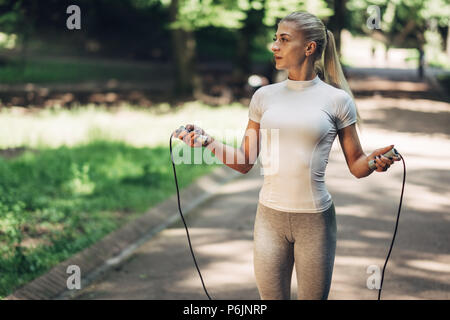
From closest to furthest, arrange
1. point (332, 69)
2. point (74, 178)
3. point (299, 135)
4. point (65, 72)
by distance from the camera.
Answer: point (299, 135)
point (332, 69)
point (74, 178)
point (65, 72)

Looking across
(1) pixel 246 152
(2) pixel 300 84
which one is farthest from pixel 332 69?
(1) pixel 246 152

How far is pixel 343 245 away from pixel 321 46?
13.3 feet

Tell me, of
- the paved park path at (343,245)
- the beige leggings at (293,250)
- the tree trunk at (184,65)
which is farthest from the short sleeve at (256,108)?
the tree trunk at (184,65)

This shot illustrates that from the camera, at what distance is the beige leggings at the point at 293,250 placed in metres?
3.03

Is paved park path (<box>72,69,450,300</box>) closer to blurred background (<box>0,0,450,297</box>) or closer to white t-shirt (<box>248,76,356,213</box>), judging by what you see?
blurred background (<box>0,0,450,297</box>)

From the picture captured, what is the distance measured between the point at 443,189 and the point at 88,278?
5715 millimetres

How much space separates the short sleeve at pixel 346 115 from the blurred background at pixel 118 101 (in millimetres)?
3218

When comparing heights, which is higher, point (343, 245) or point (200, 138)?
point (200, 138)

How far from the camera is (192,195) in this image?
913cm

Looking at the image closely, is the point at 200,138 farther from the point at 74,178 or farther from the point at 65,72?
the point at 65,72

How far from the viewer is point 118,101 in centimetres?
2188

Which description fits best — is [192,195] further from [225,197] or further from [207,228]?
[207,228]

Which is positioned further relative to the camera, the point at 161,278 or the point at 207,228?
the point at 207,228

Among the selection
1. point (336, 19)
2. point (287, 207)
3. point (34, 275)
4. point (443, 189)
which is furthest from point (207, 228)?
point (336, 19)
